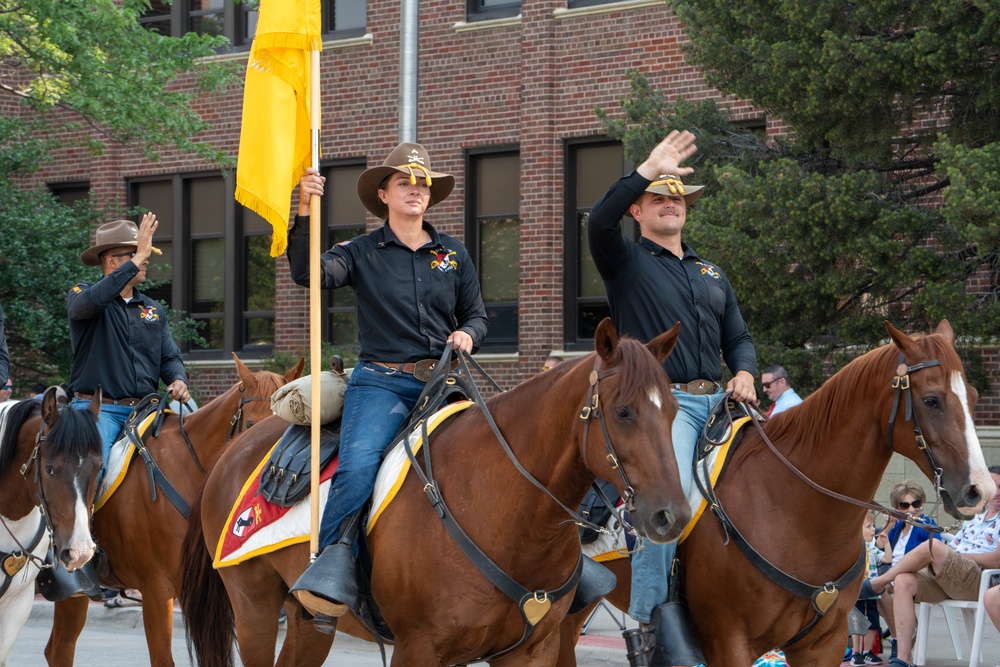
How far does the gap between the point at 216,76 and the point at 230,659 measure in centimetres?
1243

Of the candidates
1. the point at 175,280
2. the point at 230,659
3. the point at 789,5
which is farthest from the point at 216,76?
the point at 230,659

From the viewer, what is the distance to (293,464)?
6637mm

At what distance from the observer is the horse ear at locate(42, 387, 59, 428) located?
7887 millimetres

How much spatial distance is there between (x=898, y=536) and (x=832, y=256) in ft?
8.59

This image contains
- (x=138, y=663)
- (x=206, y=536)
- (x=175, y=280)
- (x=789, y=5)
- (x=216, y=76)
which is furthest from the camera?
(x=175, y=280)

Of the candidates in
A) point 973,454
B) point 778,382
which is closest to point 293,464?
point 973,454

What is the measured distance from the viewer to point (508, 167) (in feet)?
66.5

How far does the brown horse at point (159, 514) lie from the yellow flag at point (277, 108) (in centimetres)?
306

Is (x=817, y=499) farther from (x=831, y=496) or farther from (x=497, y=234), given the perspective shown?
(x=497, y=234)

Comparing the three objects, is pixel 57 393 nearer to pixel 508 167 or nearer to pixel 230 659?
pixel 230 659

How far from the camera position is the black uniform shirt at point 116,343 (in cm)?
963

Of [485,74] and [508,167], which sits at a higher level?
[485,74]

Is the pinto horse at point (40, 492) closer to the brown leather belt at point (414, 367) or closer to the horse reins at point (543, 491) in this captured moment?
the brown leather belt at point (414, 367)

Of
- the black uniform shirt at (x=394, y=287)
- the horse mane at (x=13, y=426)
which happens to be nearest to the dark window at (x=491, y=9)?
the horse mane at (x=13, y=426)
